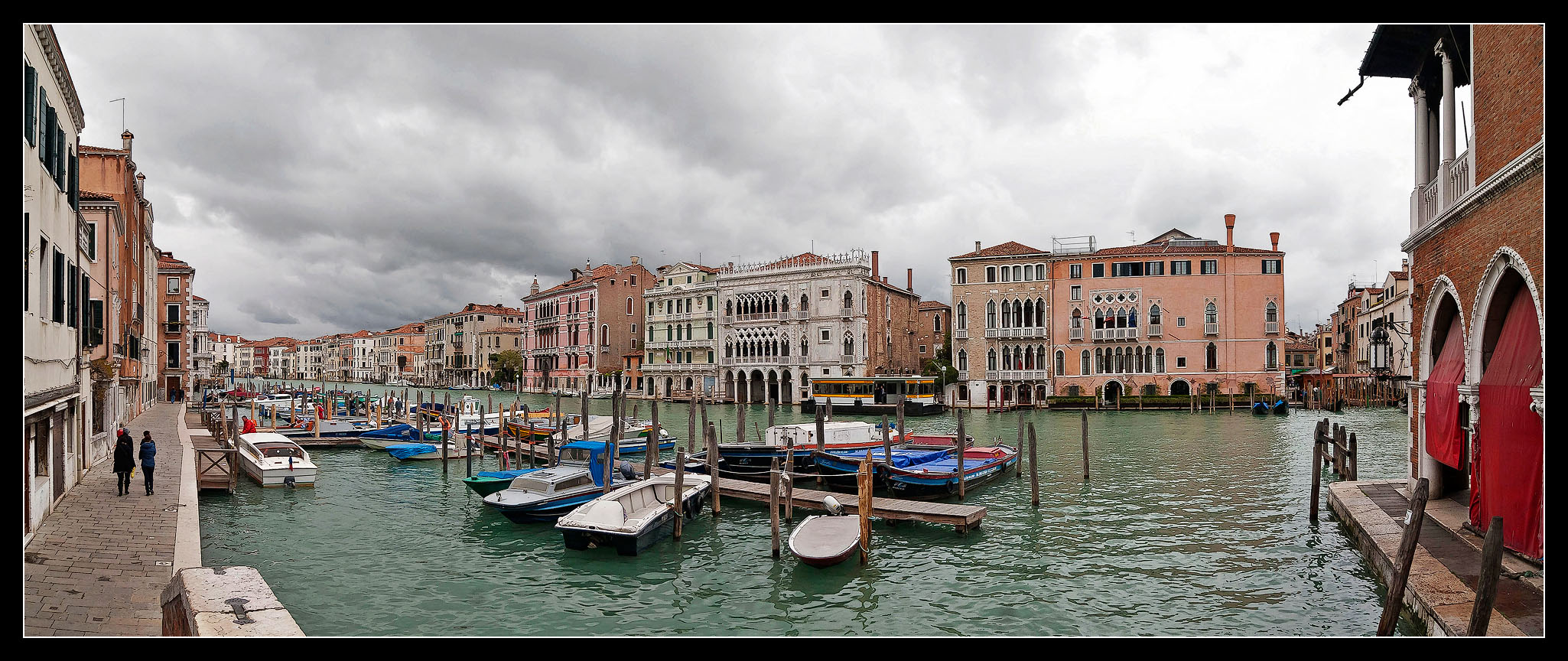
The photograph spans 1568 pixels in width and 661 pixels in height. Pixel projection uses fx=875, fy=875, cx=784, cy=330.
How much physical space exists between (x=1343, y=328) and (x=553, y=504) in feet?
239

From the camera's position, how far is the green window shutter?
8.51 m

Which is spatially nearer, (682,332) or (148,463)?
(148,463)

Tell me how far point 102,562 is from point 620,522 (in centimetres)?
572

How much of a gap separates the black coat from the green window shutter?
478 cm

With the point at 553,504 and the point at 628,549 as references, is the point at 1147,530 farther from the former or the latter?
the point at 553,504

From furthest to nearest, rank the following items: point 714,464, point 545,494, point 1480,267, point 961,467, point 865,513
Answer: point 961,467 → point 714,464 → point 545,494 → point 865,513 → point 1480,267

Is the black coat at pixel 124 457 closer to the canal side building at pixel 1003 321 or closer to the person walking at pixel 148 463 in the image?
the person walking at pixel 148 463

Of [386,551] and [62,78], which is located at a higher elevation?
[62,78]

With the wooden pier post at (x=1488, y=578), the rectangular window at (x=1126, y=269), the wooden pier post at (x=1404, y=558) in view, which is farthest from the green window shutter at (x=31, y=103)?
the rectangular window at (x=1126, y=269)

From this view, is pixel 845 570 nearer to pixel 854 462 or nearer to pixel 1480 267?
pixel 854 462

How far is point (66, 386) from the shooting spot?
10891mm

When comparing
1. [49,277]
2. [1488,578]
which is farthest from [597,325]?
[1488,578]

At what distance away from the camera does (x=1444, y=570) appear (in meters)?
7.92
